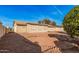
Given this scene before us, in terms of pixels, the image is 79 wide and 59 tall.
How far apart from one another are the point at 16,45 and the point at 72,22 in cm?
86

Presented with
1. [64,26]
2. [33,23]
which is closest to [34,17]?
[33,23]

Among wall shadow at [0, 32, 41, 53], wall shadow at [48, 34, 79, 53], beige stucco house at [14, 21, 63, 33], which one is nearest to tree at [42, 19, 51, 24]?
beige stucco house at [14, 21, 63, 33]

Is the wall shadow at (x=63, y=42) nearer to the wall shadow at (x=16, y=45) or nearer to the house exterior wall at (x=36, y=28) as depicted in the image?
the house exterior wall at (x=36, y=28)

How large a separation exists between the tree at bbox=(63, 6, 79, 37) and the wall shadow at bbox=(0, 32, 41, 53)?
49cm

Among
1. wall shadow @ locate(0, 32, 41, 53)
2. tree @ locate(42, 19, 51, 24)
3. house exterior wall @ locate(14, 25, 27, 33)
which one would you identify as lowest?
wall shadow @ locate(0, 32, 41, 53)

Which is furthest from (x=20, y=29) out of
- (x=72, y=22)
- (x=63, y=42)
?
(x=72, y=22)

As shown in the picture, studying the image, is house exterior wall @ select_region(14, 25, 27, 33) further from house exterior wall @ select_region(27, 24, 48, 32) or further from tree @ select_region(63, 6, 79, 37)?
tree @ select_region(63, 6, 79, 37)

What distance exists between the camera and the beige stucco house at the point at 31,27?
18.2 feet

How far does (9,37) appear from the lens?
18.2ft

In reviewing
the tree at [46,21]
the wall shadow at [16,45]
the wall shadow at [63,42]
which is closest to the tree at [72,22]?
the wall shadow at [63,42]

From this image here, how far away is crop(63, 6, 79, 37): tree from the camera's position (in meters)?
5.54
